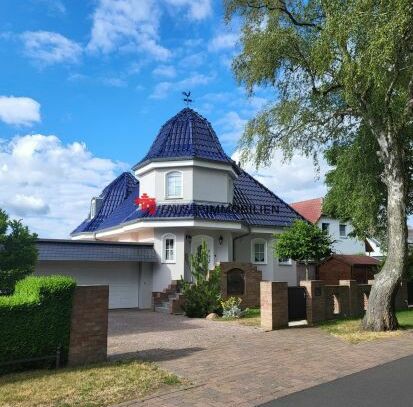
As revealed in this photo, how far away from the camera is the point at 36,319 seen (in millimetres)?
8656

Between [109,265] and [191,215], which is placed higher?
[191,215]

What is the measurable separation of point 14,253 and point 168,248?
990 cm

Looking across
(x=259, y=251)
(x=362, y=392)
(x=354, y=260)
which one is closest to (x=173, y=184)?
(x=259, y=251)

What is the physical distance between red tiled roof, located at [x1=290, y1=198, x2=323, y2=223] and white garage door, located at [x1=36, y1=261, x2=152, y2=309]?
2940cm

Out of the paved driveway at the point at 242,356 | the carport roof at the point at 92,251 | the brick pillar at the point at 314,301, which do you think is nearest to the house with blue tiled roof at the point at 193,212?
the carport roof at the point at 92,251

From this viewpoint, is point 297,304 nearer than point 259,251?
Yes

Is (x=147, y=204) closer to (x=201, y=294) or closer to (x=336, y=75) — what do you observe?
(x=201, y=294)

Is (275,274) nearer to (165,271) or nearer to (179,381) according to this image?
(165,271)

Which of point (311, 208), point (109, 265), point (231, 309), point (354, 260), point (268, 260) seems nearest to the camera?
point (231, 309)

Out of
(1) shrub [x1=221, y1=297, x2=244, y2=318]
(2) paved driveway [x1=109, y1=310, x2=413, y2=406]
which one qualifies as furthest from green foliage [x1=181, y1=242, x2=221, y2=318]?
(2) paved driveway [x1=109, y1=310, x2=413, y2=406]

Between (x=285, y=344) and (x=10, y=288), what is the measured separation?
7.74 metres

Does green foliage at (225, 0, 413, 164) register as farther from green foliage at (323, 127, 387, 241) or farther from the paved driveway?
the paved driveway

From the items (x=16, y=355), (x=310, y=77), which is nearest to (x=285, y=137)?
(x=310, y=77)

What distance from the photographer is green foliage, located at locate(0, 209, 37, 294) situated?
13.8 meters
